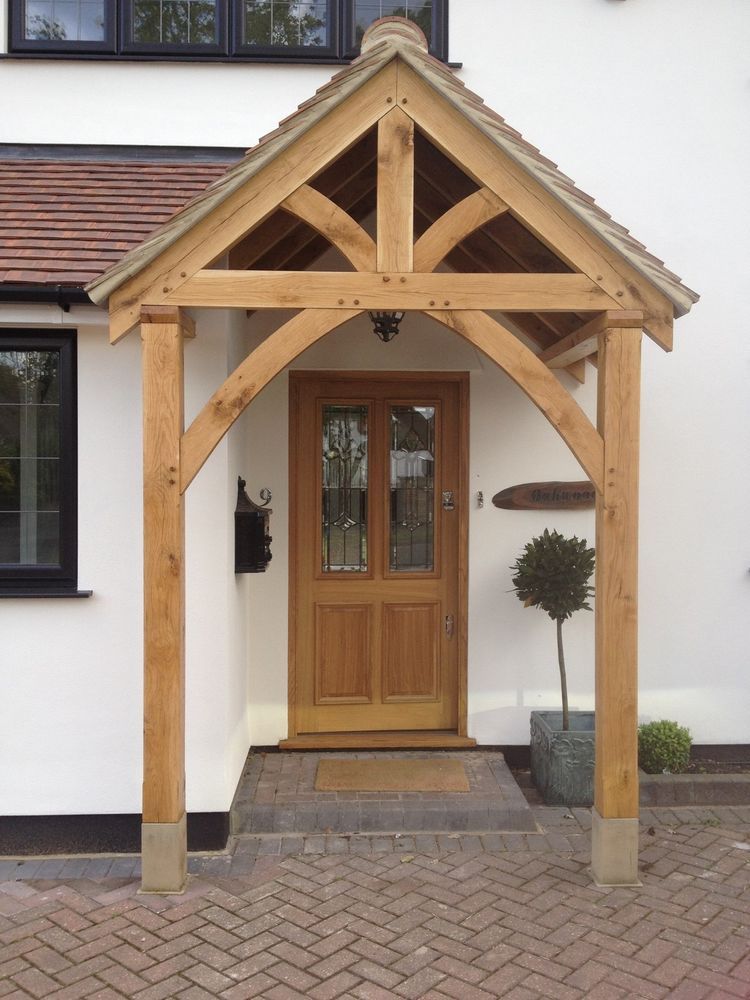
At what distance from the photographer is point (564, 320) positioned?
203 inches

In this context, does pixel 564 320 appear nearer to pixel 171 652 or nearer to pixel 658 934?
pixel 171 652

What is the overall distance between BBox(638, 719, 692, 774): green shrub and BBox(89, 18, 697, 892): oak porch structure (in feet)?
4.72

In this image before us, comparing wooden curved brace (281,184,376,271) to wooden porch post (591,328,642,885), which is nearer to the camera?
wooden curved brace (281,184,376,271)

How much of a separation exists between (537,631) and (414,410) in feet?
5.83

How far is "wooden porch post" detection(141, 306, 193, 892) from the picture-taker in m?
A: 4.16

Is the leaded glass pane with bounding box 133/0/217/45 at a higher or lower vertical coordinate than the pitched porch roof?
higher

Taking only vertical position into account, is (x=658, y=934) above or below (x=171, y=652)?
below

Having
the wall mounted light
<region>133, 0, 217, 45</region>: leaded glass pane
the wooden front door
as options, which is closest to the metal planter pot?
the wooden front door

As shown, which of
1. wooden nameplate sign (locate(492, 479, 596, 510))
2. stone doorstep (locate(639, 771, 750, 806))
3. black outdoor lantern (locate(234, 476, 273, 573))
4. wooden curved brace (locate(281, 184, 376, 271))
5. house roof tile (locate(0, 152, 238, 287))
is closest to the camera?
wooden curved brace (locate(281, 184, 376, 271))

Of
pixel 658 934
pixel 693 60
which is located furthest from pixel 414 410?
pixel 658 934

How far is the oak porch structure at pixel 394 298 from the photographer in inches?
158

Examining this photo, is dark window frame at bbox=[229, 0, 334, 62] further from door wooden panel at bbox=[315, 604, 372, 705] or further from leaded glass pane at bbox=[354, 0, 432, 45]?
door wooden panel at bbox=[315, 604, 372, 705]

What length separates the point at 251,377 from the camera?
409 centimetres

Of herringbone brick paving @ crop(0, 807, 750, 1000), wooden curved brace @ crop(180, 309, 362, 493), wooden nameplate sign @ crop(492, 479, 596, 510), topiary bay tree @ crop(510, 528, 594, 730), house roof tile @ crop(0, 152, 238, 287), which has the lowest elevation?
herringbone brick paving @ crop(0, 807, 750, 1000)
